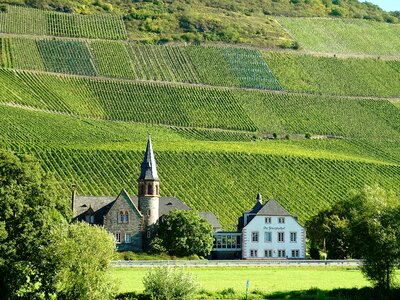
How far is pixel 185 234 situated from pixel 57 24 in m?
105

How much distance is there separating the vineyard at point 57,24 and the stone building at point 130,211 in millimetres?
87080

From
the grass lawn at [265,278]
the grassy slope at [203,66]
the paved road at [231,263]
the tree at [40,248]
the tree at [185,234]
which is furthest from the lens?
the grassy slope at [203,66]

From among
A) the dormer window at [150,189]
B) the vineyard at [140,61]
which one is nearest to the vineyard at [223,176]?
the dormer window at [150,189]

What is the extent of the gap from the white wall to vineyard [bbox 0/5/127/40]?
90.1 m

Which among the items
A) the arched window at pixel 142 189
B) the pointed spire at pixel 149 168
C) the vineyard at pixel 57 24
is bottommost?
the arched window at pixel 142 189

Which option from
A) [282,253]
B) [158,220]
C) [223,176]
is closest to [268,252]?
[282,253]

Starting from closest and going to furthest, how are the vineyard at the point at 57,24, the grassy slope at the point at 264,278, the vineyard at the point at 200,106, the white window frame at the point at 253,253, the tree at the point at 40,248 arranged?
the tree at the point at 40,248 < the grassy slope at the point at 264,278 < the white window frame at the point at 253,253 < the vineyard at the point at 200,106 < the vineyard at the point at 57,24

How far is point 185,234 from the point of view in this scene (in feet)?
300

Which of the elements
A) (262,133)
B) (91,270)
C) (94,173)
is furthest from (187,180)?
(91,270)

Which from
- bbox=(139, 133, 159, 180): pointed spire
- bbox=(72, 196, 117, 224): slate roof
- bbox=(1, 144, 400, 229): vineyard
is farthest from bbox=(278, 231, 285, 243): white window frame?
bbox=(72, 196, 117, 224): slate roof

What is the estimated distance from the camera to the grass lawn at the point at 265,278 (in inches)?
2569

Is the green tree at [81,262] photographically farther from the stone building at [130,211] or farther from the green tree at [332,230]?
the green tree at [332,230]

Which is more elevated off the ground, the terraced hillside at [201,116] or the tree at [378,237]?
the terraced hillside at [201,116]

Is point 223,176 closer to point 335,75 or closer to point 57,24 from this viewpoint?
point 335,75
